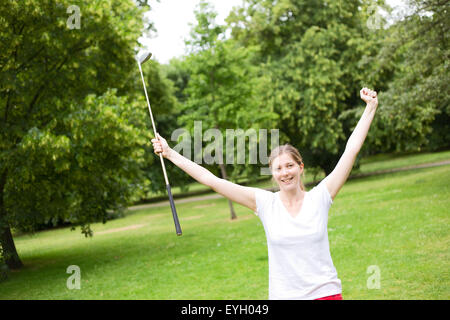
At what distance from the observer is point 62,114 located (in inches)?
523

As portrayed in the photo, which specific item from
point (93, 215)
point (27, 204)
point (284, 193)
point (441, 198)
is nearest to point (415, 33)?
point (441, 198)

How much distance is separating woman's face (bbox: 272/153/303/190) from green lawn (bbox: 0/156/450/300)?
5.30m

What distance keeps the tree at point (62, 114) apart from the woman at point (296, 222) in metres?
9.64

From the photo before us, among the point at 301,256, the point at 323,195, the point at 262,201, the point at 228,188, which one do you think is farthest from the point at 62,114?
the point at 301,256

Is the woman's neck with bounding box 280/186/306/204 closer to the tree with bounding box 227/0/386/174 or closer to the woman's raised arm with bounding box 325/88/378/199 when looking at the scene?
the woman's raised arm with bounding box 325/88/378/199

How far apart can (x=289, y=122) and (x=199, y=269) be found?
66.4ft

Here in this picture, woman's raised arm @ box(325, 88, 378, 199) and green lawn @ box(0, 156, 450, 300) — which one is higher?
woman's raised arm @ box(325, 88, 378, 199)

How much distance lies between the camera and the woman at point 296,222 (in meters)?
2.81

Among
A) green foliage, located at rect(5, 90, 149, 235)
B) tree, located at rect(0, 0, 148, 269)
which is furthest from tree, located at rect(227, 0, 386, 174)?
green foliage, located at rect(5, 90, 149, 235)

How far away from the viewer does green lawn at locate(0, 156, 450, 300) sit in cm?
880

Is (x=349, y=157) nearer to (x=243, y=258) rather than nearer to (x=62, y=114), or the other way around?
(x=243, y=258)

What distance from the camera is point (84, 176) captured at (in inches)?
544

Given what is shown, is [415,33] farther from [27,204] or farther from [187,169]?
[187,169]

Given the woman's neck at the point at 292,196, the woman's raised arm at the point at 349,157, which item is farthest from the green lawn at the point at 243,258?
the woman's neck at the point at 292,196
